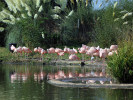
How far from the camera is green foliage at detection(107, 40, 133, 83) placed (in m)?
13.5

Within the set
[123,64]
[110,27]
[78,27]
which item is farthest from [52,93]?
[78,27]

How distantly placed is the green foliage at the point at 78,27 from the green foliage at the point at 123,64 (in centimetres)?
2144

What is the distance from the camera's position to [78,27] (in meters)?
35.5

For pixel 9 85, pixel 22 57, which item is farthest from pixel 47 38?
pixel 9 85

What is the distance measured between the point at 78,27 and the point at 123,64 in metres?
22.2

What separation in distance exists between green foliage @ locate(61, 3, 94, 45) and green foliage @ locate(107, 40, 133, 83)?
2144 centimetres

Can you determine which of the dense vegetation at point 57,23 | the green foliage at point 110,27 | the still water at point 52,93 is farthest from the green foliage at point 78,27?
the still water at point 52,93

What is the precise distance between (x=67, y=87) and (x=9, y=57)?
602 inches

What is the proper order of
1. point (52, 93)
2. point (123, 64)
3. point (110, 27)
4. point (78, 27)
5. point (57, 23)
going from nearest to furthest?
point (52, 93) → point (123, 64) → point (110, 27) → point (78, 27) → point (57, 23)

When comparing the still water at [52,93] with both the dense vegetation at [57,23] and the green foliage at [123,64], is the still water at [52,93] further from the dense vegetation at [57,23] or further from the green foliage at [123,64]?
the dense vegetation at [57,23]

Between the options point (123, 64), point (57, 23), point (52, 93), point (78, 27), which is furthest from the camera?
point (57, 23)

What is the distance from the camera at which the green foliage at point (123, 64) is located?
13484 millimetres

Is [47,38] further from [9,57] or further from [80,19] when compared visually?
[9,57]

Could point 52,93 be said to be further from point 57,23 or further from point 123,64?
point 57,23
